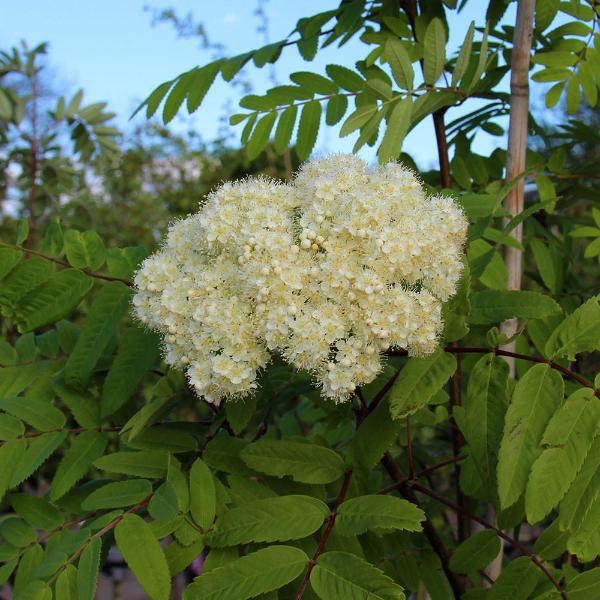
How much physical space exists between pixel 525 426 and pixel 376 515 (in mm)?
274

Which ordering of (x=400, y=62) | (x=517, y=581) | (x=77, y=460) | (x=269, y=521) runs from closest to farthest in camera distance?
(x=269, y=521), (x=517, y=581), (x=77, y=460), (x=400, y=62)

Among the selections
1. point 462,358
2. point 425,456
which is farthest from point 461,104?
point 425,456

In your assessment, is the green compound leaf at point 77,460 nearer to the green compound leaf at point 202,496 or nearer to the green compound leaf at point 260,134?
the green compound leaf at point 202,496

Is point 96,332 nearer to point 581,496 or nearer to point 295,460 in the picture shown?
point 295,460

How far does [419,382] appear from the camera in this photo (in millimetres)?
1187

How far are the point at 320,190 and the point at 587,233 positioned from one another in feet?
3.01

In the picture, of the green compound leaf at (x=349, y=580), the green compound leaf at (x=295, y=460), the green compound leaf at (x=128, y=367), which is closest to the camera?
the green compound leaf at (x=349, y=580)

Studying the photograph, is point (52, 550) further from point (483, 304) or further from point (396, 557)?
point (483, 304)

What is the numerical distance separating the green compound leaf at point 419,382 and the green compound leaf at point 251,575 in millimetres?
277

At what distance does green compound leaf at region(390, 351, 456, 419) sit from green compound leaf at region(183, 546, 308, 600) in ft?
0.91

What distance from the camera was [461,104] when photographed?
5.66 ft

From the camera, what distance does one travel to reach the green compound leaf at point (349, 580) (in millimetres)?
1062

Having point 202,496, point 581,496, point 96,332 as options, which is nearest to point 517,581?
point 581,496

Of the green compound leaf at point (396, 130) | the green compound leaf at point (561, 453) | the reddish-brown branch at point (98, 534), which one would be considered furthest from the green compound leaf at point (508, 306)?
the reddish-brown branch at point (98, 534)
